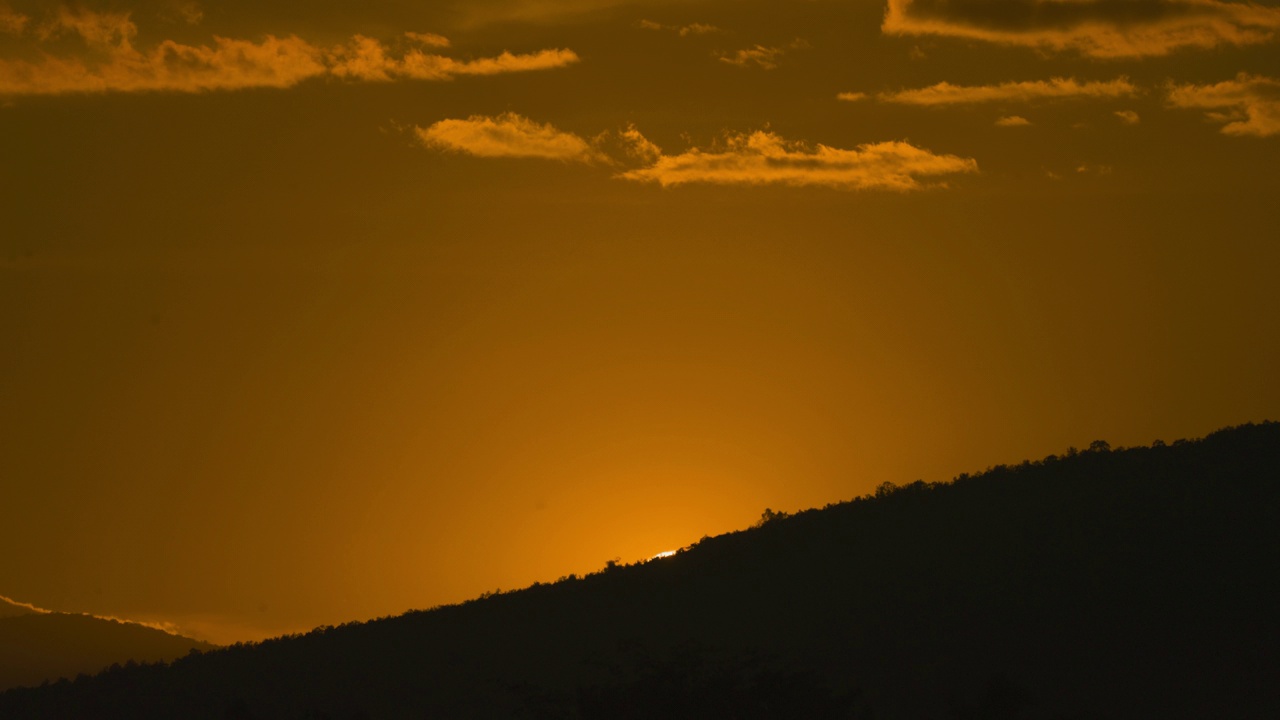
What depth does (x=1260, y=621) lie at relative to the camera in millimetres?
52938

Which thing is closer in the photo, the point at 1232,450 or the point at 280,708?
the point at 280,708

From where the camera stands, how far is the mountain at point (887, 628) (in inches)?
1871

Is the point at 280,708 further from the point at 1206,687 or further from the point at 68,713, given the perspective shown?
the point at 1206,687

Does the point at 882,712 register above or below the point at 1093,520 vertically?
below

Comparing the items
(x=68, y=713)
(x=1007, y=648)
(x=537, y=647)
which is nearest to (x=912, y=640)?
(x=1007, y=648)

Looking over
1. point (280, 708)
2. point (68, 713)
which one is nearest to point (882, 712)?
point (280, 708)

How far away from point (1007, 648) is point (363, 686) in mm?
24160

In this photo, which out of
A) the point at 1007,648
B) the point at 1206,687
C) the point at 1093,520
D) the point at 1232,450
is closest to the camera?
the point at 1206,687

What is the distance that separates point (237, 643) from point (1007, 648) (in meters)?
36.9

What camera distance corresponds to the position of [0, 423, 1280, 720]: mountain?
47531mm

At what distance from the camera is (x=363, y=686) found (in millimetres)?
60688

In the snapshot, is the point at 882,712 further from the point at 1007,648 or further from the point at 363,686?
the point at 363,686

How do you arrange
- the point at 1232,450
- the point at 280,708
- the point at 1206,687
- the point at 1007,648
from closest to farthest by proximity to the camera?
the point at 1206,687, the point at 1007,648, the point at 280,708, the point at 1232,450

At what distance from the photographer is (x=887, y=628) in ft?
183
